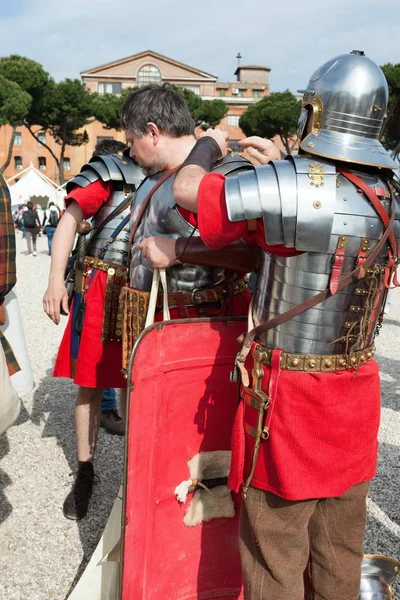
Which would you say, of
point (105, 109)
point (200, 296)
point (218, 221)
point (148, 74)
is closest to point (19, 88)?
point (105, 109)

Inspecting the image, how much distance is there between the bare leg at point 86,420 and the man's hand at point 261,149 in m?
1.69

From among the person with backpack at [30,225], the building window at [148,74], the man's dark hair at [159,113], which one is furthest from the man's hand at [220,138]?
the building window at [148,74]

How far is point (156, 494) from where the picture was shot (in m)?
1.97

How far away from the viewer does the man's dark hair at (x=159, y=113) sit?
2.38 meters

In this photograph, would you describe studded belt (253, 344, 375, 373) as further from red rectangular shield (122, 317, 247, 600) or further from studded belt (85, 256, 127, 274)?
studded belt (85, 256, 127, 274)

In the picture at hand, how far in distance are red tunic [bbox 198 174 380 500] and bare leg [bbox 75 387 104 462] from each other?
155 cm

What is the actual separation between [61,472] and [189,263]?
2.09 metres

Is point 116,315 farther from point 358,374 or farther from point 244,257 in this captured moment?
point 358,374

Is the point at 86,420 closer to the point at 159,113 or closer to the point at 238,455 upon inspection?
the point at 238,455

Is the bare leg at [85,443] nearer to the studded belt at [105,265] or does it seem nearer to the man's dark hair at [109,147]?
the studded belt at [105,265]

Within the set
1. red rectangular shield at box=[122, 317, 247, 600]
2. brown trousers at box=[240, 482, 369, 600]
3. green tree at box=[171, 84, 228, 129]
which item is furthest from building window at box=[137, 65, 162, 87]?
brown trousers at box=[240, 482, 369, 600]

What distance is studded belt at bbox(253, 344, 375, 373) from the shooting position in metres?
1.62

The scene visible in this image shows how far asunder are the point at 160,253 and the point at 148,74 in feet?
203

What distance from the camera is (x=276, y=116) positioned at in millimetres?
43219
